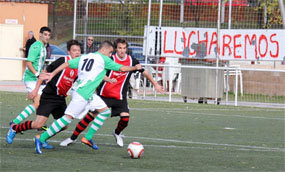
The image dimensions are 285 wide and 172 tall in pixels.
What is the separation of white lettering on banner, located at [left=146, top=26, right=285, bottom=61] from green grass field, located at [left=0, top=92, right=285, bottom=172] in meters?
3.73

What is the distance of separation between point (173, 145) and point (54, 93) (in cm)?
202

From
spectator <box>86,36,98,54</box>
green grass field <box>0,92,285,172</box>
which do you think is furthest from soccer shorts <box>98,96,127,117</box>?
spectator <box>86,36,98,54</box>

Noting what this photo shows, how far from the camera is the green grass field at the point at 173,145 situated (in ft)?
27.1

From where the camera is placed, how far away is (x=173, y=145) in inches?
413

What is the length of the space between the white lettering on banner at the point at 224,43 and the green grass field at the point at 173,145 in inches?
147

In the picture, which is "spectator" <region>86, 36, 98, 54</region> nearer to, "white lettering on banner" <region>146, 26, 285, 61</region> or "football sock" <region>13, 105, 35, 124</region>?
"white lettering on banner" <region>146, 26, 285, 61</region>

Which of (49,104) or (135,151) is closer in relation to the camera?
(135,151)

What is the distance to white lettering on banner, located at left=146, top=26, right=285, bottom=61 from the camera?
2045 cm

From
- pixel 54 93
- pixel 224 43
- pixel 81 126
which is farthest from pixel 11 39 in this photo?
pixel 81 126

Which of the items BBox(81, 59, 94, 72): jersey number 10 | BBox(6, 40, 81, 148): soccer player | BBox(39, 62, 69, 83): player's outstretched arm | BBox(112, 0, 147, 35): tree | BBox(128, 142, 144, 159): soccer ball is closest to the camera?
BBox(128, 142, 144, 159): soccer ball

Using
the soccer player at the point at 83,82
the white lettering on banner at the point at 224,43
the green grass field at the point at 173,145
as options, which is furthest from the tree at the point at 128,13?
the soccer player at the point at 83,82

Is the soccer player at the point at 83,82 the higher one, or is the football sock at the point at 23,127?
the soccer player at the point at 83,82

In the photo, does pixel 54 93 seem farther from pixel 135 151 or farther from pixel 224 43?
pixel 224 43

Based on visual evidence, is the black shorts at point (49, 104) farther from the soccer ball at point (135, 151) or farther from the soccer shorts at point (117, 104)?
the soccer ball at point (135, 151)
